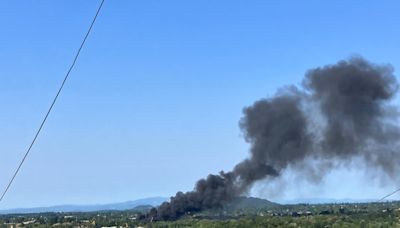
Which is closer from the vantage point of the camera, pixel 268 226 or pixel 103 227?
pixel 268 226

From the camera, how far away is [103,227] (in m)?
85.3

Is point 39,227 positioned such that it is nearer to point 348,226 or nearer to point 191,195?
point 191,195

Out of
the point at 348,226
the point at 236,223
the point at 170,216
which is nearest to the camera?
the point at 348,226

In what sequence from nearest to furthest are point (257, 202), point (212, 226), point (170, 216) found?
point (212, 226), point (170, 216), point (257, 202)

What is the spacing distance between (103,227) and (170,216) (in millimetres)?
12471

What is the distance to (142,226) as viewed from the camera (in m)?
80.5

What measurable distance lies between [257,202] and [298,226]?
104013 mm

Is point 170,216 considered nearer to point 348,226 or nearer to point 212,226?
point 212,226

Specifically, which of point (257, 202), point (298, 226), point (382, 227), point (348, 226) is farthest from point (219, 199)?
point (257, 202)

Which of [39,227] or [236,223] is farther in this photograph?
[39,227]

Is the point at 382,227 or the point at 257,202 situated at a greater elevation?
the point at 257,202

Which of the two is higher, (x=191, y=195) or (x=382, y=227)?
(x=191, y=195)

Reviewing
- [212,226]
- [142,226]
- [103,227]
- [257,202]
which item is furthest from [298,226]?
[257,202]

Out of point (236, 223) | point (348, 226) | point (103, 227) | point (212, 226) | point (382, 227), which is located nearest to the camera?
point (382, 227)
